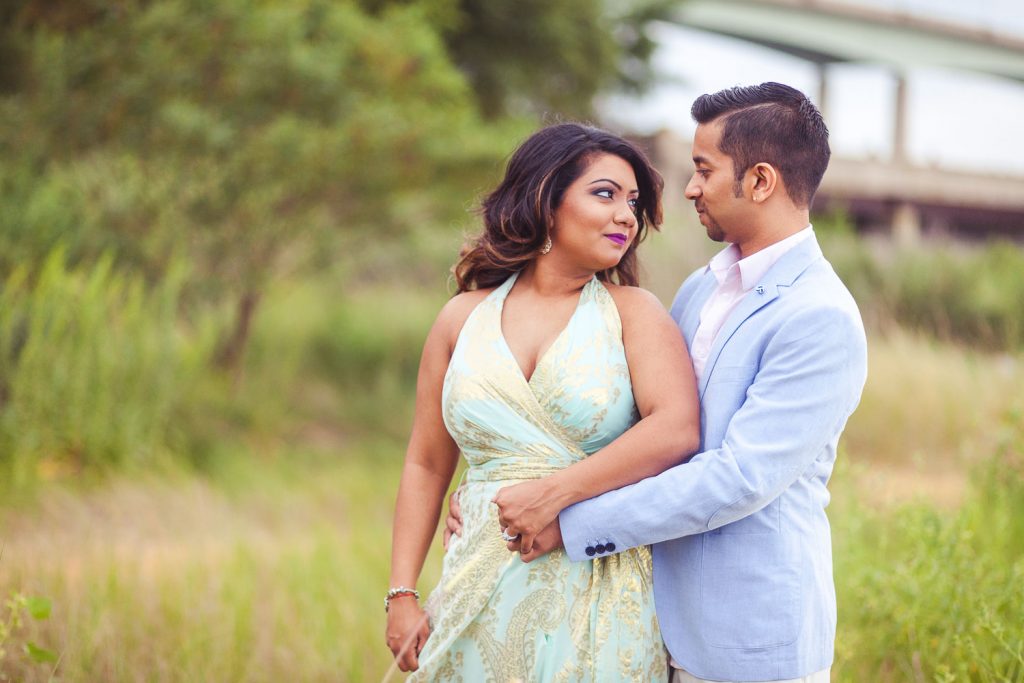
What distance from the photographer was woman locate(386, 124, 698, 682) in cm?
237

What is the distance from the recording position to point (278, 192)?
9688mm

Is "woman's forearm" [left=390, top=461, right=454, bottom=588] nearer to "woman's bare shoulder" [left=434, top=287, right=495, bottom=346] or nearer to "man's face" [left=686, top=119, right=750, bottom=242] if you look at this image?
"woman's bare shoulder" [left=434, top=287, right=495, bottom=346]

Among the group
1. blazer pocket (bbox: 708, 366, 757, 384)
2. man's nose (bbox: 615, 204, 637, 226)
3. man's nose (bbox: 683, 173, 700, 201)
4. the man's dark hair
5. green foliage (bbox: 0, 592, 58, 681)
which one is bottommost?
green foliage (bbox: 0, 592, 58, 681)

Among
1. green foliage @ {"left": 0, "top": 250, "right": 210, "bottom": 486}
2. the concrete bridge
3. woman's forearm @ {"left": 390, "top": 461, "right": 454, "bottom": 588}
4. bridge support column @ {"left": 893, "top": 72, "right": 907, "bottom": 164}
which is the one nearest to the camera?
woman's forearm @ {"left": 390, "top": 461, "right": 454, "bottom": 588}

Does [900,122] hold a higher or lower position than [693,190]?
higher

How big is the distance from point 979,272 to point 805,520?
11676 millimetres

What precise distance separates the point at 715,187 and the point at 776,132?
0.19 m

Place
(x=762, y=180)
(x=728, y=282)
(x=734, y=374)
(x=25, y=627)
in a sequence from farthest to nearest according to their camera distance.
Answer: (x=25, y=627), (x=728, y=282), (x=762, y=180), (x=734, y=374)

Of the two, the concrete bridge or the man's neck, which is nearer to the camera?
the man's neck

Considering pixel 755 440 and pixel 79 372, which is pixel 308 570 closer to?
pixel 79 372

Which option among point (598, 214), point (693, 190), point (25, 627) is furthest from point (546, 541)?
point (25, 627)

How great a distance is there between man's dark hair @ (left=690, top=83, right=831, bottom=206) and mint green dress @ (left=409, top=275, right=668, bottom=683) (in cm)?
54

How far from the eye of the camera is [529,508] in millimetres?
2322

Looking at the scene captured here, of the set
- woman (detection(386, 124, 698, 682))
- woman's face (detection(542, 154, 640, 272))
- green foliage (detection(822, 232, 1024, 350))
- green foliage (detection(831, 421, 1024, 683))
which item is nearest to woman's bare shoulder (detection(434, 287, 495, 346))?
woman (detection(386, 124, 698, 682))
